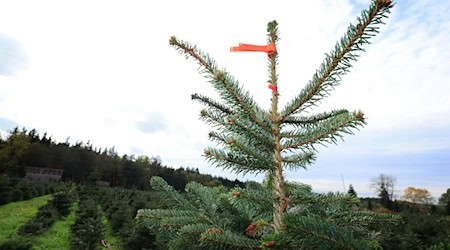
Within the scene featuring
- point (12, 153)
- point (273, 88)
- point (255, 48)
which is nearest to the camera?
point (255, 48)

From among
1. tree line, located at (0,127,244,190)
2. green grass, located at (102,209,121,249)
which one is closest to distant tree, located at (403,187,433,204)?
tree line, located at (0,127,244,190)

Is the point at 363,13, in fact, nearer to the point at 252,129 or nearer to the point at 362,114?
the point at 362,114

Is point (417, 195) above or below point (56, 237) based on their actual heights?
above

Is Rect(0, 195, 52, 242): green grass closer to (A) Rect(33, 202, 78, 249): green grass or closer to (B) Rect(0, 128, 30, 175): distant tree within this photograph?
(A) Rect(33, 202, 78, 249): green grass

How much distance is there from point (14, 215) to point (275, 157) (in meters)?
22.4

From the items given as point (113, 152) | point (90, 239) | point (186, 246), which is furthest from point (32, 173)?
point (186, 246)

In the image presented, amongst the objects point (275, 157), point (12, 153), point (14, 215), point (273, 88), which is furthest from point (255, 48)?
point (12, 153)

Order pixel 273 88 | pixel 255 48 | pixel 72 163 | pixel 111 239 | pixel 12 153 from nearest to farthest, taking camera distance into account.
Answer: pixel 255 48 → pixel 273 88 → pixel 111 239 → pixel 12 153 → pixel 72 163

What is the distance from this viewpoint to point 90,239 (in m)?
11.9

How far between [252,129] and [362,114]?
1.65 ft

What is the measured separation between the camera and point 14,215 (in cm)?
1714

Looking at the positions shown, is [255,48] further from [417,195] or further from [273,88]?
[417,195]

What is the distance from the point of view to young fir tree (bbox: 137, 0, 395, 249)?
3.10 ft

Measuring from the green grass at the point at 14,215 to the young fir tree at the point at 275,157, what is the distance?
599 inches
